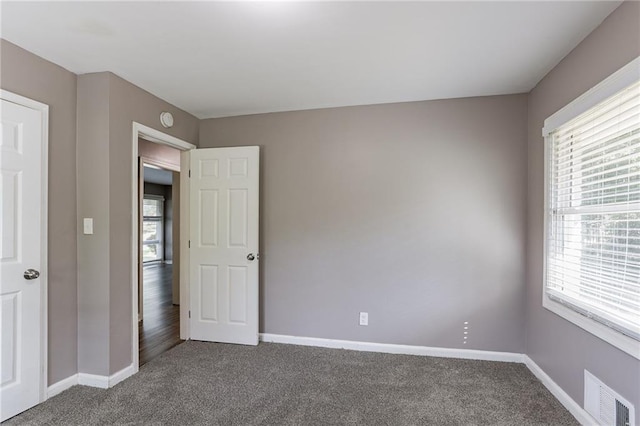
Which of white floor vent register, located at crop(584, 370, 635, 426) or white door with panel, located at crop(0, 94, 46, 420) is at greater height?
white door with panel, located at crop(0, 94, 46, 420)

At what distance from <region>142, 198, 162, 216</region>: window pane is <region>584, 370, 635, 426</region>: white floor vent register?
964cm

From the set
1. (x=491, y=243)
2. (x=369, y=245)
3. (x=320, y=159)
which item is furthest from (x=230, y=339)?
(x=491, y=243)

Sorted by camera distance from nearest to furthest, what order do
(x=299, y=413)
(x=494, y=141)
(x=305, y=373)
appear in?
(x=299, y=413)
(x=305, y=373)
(x=494, y=141)

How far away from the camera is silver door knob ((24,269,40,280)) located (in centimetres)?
216

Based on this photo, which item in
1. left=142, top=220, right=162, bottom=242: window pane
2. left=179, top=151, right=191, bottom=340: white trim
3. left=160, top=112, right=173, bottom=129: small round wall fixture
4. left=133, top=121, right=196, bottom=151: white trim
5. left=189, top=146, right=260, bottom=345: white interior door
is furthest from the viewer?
left=142, top=220, right=162, bottom=242: window pane

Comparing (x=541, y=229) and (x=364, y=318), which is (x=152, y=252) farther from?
(x=541, y=229)

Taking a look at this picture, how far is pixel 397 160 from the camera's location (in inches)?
123

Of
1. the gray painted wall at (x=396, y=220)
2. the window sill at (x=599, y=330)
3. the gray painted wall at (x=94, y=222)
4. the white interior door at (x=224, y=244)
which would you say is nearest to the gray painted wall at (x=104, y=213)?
the gray painted wall at (x=94, y=222)

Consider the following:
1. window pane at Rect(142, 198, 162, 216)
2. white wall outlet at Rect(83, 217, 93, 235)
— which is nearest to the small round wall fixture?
white wall outlet at Rect(83, 217, 93, 235)

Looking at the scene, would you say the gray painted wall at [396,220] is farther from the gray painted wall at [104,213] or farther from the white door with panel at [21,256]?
the white door with panel at [21,256]

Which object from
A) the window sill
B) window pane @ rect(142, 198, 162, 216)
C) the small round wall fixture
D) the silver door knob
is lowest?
the window sill

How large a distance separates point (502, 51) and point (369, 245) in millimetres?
1879

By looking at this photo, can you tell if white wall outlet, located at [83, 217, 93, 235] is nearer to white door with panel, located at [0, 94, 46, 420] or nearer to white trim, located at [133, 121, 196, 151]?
white door with panel, located at [0, 94, 46, 420]

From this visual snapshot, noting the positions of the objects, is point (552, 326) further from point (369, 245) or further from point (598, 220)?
point (369, 245)
